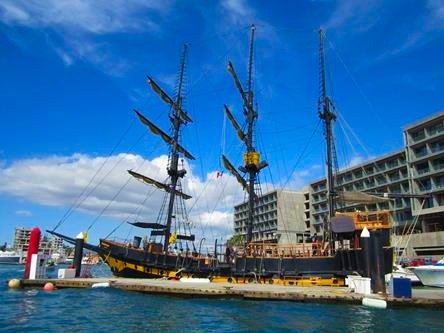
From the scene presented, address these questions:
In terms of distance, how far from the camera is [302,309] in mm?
20016

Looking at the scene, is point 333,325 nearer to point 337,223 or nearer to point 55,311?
point 55,311

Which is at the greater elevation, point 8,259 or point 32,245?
point 8,259

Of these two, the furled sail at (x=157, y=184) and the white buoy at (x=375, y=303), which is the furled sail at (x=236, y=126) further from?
the white buoy at (x=375, y=303)

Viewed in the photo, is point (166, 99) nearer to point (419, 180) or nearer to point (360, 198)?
point (360, 198)

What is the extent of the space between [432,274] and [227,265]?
1583 cm

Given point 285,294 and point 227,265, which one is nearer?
point 285,294

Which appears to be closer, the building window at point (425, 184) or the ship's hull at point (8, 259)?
the building window at point (425, 184)

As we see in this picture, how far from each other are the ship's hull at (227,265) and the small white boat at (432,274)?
3.26m

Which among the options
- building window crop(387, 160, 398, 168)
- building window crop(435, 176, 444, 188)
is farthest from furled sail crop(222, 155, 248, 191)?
building window crop(387, 160, 398, 168)

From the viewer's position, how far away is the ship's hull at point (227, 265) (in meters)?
30.2

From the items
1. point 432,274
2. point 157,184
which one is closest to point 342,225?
point 432,274

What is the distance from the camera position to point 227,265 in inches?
1390

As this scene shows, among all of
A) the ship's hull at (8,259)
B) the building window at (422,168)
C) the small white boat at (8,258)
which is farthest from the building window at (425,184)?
the ship's hull at (8,259)

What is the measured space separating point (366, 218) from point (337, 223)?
2.47 meters
